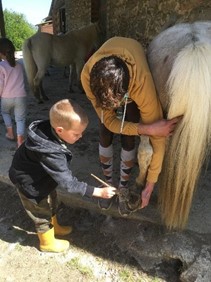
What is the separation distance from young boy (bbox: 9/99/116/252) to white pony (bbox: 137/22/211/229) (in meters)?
0.32

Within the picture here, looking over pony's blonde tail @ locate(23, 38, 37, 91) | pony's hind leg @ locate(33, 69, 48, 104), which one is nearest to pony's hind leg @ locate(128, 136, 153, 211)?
pony's hind leg @ locate(33, 69, 48, 104)

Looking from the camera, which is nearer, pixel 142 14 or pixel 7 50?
pixel 7 50

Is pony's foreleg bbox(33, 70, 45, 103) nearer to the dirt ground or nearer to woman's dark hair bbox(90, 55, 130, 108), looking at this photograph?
the dirt ground

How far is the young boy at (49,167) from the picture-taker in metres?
1.47

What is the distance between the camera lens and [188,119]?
135 centimetres

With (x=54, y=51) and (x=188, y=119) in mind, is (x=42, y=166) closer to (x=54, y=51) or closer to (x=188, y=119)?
(x=188, y=119)

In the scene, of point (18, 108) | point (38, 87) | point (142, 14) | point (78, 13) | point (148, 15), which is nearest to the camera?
point (18, 108)

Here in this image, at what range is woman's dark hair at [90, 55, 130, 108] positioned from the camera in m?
1.30

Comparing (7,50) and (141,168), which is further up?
(7,50)

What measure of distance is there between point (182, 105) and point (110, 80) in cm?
32

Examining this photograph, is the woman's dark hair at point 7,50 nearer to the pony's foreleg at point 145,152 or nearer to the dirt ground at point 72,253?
the dirt ground at point 72,253

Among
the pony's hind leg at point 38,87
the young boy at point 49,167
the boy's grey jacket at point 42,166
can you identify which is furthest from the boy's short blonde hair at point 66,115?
the pony's hind leg at point 38,87

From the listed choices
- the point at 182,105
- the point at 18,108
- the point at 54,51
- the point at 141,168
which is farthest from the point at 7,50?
the point at 54,51

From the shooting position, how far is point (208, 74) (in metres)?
1.29
